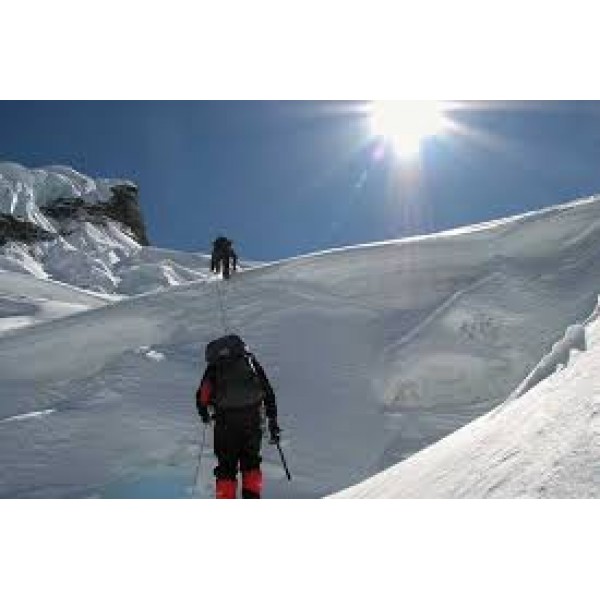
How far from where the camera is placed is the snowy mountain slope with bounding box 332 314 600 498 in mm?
4328

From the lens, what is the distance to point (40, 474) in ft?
37.2

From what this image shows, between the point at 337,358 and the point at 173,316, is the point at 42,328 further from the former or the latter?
the point at 337,358

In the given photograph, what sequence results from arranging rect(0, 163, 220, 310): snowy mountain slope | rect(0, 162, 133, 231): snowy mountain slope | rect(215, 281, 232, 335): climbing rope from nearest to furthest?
rect(215, 281, 232, 335): climbing rope < rect(0, 163, 220, 310): snowy mountain slope < rect(0, 162, 133, 231): snowy mountain slope

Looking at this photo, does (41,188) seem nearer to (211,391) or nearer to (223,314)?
(223,314)

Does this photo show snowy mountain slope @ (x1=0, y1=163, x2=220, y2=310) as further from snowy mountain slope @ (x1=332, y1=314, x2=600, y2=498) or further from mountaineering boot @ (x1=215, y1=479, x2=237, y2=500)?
snowy mountain slope @ (x1=332, y1=314, x2=600, y2=498)

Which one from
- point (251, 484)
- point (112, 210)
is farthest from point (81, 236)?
point (251, 484)

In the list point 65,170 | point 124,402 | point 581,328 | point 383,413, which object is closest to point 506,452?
point 581,328

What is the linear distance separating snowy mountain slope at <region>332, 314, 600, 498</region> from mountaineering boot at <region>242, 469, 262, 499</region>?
2.46ft

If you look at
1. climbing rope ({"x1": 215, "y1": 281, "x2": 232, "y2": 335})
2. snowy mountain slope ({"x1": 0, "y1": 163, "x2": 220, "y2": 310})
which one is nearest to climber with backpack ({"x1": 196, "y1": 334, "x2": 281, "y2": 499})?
climbing rope ({"x1": 215, "y1": 281, "x2": 232, "y2": 335})

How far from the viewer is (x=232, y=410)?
23.6 feet

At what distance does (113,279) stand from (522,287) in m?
72.5

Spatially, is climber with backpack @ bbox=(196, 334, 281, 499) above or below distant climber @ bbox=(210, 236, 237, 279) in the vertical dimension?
below
